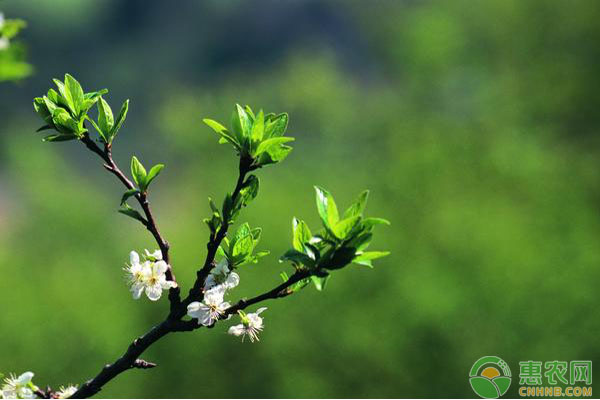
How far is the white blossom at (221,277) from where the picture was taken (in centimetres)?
93

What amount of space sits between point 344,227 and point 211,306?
0.22 metres

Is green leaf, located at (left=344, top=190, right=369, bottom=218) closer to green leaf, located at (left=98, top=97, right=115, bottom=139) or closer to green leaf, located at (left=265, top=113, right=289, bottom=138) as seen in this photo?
green leaf, located at (left=265, top=113, right=289, bottom=138)

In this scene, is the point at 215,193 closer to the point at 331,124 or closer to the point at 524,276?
the point at 331,124

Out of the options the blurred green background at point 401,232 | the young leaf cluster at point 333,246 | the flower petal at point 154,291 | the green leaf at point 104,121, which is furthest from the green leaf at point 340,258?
the blurred green background at point 401,232

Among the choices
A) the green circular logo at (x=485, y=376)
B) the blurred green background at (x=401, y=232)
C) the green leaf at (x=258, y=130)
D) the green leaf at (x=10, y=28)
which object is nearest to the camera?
the green leaf at (x=10, y=28)

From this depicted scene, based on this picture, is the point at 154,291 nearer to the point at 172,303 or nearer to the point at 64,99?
the point at 172,303

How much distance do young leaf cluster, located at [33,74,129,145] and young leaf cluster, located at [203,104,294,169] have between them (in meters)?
0.15

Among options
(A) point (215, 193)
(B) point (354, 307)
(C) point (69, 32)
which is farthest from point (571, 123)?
(C) point (69, 32)

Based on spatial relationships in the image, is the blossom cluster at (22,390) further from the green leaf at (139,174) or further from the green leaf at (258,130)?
the green leaf at (258,130)

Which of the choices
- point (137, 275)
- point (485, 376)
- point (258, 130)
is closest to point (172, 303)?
point (137, 275)

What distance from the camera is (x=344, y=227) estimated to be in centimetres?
85

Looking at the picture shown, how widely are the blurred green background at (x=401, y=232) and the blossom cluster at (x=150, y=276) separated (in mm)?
4253

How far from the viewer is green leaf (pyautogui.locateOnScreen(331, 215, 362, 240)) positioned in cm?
84

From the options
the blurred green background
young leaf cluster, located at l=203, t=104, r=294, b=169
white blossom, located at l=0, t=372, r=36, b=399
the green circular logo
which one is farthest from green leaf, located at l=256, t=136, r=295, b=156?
the blurred green background
